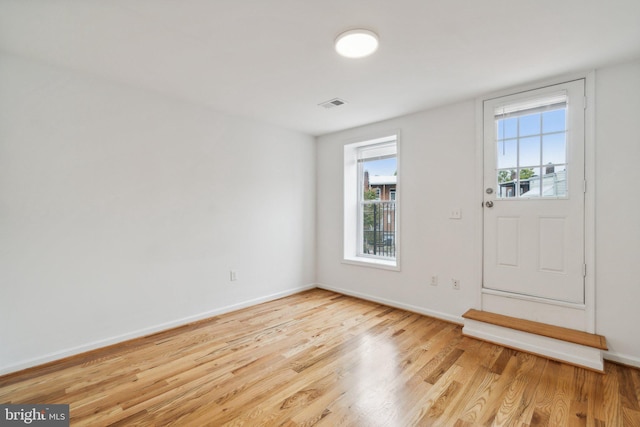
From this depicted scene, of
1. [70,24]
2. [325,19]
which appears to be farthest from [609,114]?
[70,24]

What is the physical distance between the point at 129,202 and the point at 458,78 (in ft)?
10.7

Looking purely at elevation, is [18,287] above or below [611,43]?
below

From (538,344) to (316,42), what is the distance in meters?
3.05

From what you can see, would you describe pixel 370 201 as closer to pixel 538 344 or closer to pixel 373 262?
pixel 373 262

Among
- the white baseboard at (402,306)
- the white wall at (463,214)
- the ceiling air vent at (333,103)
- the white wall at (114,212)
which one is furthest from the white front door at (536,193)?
the white wall at (114,212)

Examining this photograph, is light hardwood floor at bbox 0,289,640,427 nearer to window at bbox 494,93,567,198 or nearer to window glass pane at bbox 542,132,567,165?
window at bbox 494,93,567,198

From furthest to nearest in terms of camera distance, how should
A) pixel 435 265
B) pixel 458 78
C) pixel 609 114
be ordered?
pixel 435 265
pixel 458 78
pixel 609 114

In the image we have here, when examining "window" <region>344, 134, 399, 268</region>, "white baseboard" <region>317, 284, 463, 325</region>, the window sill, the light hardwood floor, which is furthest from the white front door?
"window" <region>344, 134, 399, 268</region>

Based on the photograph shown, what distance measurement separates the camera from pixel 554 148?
2654mm

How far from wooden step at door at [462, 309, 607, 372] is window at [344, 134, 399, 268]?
4.37 feet

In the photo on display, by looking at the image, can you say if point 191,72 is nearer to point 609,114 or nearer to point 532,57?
point 532,57

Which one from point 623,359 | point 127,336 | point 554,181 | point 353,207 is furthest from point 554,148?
point 127,336

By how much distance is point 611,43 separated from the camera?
6.84 feet

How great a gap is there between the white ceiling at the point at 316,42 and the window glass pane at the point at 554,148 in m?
0.55
